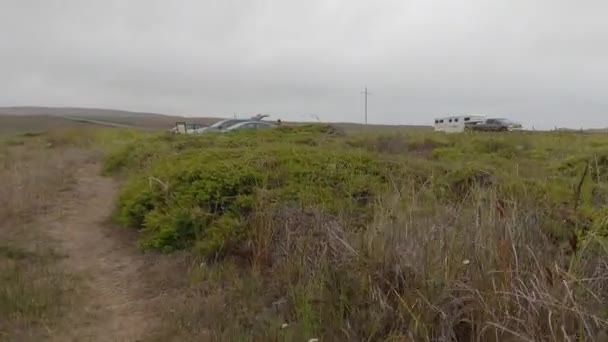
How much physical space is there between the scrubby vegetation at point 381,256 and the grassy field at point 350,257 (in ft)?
0.04

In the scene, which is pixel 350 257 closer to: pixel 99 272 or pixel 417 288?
pixel 417 288

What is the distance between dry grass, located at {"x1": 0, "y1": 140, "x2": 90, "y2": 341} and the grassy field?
0.03 metres

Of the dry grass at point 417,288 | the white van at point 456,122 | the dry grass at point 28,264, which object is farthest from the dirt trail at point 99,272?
the white van at point 456,122

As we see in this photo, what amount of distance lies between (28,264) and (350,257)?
3.59 meters

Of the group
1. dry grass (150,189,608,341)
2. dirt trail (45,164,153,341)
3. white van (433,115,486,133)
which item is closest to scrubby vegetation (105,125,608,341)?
dry grass (150,189,608,341)

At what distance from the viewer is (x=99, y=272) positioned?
554 centimetres

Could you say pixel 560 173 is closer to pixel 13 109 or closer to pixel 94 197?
pixel 94 197

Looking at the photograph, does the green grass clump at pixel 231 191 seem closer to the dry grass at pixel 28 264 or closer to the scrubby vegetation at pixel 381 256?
the scrubby vegetation at pixel 381 256

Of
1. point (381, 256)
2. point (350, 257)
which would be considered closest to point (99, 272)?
point (350, 257)

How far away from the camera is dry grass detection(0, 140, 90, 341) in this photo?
4.04m

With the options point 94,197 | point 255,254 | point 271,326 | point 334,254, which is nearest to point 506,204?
point 334,254

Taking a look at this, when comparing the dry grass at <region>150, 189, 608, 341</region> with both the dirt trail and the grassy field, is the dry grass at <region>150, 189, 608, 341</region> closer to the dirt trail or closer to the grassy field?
the grassy field

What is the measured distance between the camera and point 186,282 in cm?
505

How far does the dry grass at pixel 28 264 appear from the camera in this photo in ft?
13.3
